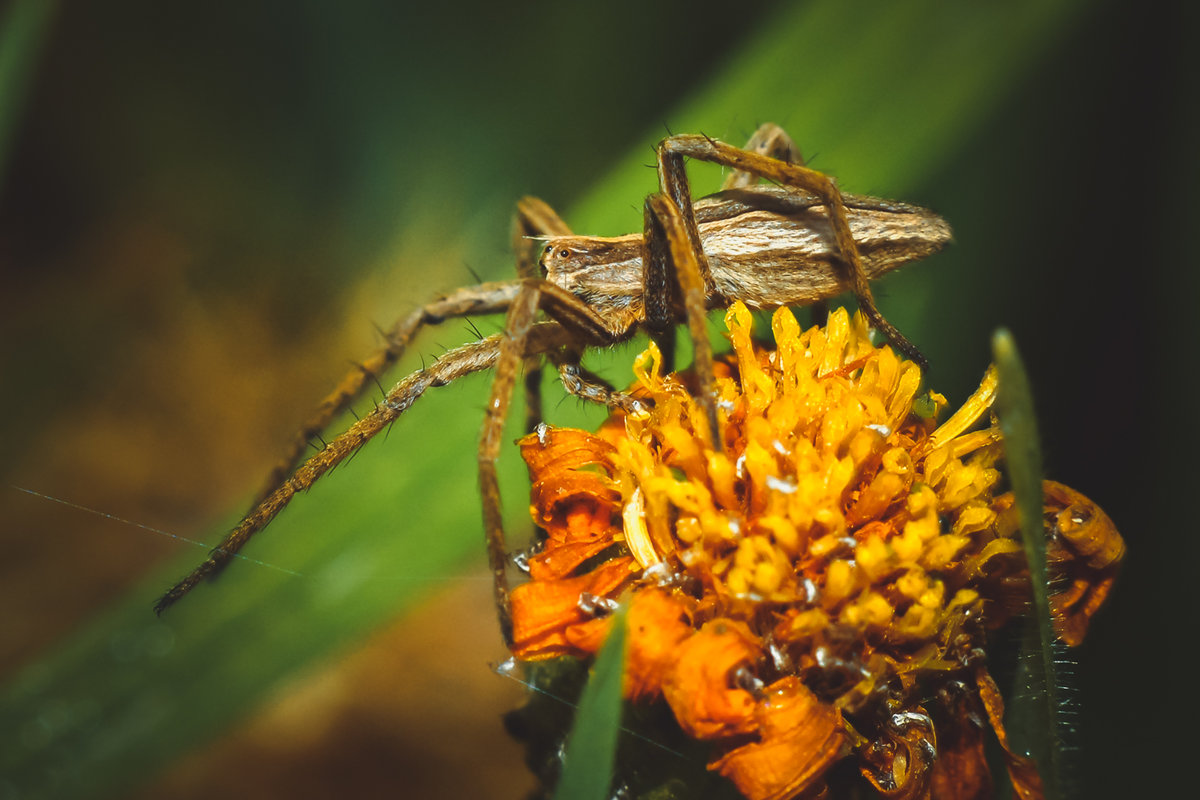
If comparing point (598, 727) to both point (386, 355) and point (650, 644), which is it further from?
point (386, 355)

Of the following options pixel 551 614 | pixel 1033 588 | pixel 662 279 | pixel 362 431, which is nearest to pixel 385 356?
pixel 362 431

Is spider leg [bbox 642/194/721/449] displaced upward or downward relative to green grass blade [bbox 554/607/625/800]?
upward

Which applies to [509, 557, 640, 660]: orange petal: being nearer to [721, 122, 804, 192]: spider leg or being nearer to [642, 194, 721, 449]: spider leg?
[642, 194, 721, 449]: spider leg

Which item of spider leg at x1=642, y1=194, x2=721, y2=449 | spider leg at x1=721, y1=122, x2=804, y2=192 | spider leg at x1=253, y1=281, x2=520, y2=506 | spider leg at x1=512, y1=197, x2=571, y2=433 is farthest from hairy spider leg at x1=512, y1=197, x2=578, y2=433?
spider leg at x1=721, y1=122, x2=804, y2=192

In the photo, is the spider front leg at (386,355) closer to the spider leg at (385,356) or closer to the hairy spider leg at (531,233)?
the spider leg at (385,356)

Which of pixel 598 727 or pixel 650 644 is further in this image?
pixel 650 644

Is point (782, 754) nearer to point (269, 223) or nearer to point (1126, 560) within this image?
point (1126, 560)
